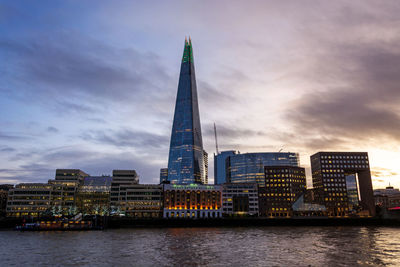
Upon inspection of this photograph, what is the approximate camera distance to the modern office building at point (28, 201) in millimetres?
183750

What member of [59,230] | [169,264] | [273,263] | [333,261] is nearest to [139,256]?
[169,264]

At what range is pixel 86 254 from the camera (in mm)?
55312

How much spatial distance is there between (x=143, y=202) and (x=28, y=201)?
70.2 metres

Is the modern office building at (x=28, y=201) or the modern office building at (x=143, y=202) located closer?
the modern office building at (x=28, y=201)

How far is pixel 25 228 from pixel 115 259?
3501 inches

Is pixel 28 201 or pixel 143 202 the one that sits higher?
pixel 28 201

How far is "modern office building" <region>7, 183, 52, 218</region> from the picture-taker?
603ft

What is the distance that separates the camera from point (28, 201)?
186750mm

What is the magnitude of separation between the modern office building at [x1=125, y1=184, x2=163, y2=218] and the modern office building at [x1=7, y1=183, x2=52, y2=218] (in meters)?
49.1

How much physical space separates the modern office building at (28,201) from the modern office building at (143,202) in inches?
1934

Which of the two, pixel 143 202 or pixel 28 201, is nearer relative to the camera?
pixel 28 201

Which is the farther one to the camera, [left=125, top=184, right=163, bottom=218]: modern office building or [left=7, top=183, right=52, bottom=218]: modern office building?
[left=125, top=184, right=163, bottom=218]: modern office building

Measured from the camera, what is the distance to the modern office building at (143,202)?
630 ft

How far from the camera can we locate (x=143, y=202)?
193750 mm
